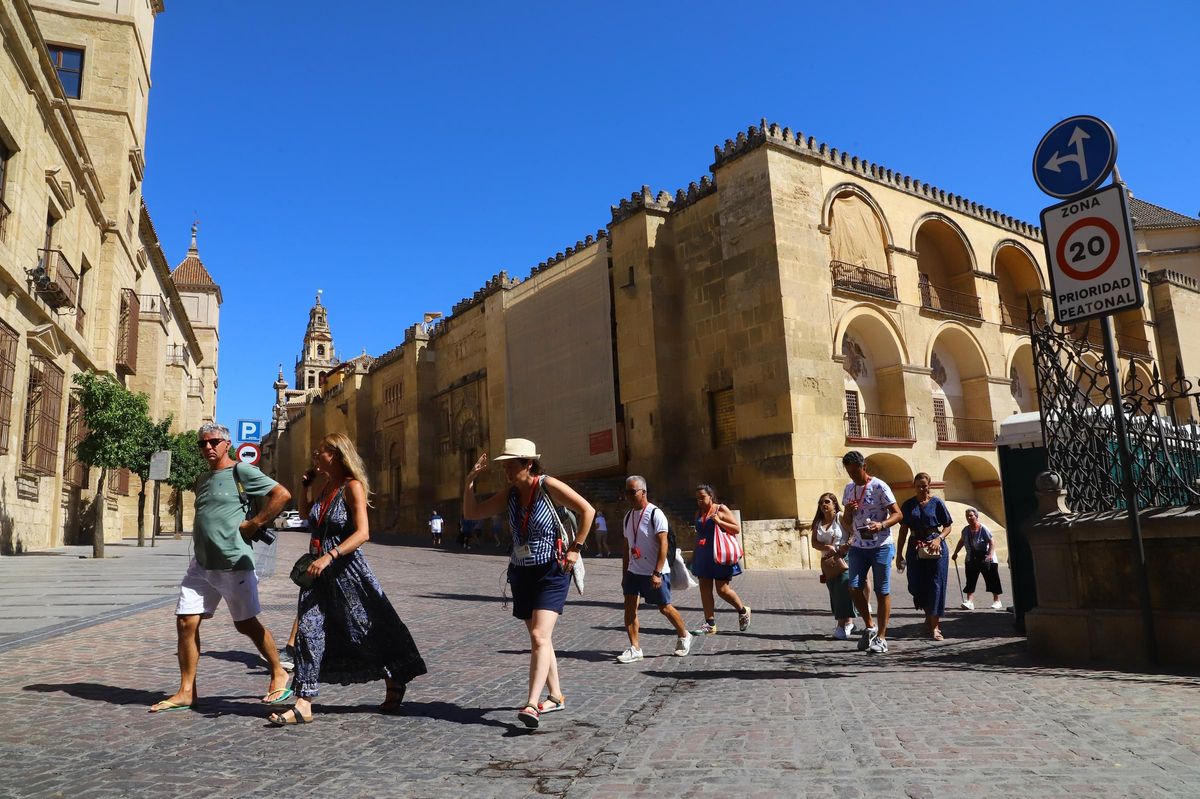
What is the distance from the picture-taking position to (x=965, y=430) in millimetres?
27844

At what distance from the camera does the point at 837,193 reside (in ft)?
80.8

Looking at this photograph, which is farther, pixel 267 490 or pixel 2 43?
pixel 2 43

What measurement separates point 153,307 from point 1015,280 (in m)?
34.0

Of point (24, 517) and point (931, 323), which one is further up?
point (931, 323)

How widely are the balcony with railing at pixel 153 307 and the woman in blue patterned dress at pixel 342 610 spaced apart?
30.3 meters

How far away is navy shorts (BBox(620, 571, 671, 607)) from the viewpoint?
701cm

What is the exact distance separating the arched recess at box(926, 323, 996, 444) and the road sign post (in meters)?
22.1

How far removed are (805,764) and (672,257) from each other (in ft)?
78.4

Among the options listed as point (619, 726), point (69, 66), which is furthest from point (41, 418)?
point (619, 726)

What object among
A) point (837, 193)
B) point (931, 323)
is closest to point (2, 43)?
point (837, 193)

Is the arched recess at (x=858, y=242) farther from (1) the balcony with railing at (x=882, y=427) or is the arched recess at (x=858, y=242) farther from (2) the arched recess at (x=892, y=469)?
(2) the arched recess at (x=892, y=469)

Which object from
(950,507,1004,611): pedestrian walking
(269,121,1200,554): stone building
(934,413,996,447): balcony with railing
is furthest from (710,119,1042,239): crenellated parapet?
(950,507,1004,611): pedestrian walking

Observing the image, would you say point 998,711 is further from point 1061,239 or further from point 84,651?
point 84,651

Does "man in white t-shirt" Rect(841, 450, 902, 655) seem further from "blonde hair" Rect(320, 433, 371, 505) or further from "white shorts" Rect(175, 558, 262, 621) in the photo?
"white shorts" Rect(175, 558, 262, 621)
